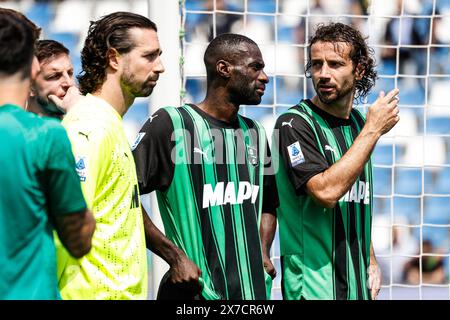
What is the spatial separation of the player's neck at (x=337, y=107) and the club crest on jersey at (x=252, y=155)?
16.5 inches

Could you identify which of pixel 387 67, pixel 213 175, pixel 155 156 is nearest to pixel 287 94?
pixel 387 67

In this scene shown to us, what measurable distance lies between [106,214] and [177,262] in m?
0.52

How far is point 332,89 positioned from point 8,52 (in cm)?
205

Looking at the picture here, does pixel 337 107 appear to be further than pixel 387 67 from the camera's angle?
No

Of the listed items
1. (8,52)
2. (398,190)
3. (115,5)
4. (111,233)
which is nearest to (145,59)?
Result: (111,233)

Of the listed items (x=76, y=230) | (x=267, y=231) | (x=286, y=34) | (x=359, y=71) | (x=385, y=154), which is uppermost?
(x=286, y=34)

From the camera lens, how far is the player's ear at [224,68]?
4.46 m

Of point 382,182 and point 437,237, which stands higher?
point 382,182

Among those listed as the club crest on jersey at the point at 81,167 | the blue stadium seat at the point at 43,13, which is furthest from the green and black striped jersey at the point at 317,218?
the blue stadium seat at the point at 43,13

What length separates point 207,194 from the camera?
4.23m

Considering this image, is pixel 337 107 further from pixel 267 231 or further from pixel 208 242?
pixel 208 242

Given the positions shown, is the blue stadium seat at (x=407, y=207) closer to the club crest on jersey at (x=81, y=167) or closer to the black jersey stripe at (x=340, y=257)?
the black jersey stripe at (x=340, y=257)

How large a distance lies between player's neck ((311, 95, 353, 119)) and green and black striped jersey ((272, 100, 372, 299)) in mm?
22

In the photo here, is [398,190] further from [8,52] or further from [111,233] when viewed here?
[8,52]
